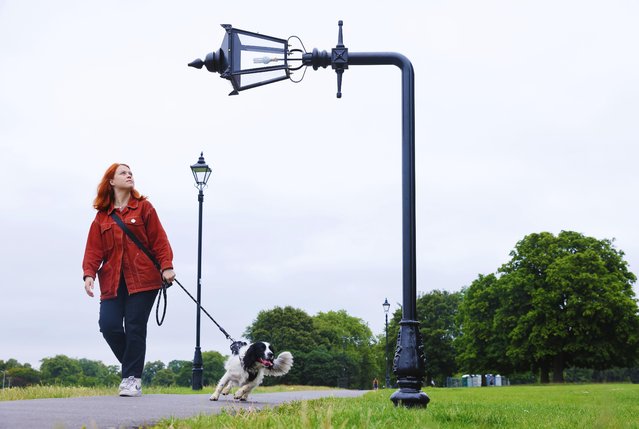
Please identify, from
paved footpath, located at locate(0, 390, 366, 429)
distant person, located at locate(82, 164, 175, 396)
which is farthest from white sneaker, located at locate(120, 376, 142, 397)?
paved footpath, located at locate(0, 390, 366, 429)

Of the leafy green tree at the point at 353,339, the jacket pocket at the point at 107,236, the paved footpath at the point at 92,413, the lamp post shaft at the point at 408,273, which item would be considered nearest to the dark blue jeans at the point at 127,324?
the jacket pocket at the point at 107,236

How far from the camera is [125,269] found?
925cm

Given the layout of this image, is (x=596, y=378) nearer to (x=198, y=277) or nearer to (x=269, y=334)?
(x=269, y=334)

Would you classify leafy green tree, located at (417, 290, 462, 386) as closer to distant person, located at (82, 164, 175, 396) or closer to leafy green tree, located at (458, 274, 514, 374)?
leafy green tree, located at (458, 274, 514, 374)

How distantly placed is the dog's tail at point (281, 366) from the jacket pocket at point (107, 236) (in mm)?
3423

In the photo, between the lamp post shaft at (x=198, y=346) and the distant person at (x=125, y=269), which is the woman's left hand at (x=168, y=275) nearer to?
the distant person at (x=125, y=269)

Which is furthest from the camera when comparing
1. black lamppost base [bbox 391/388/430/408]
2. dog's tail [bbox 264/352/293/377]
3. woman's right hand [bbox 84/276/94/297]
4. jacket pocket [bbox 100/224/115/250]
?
dog's tail [bbox 264/352/293/377]

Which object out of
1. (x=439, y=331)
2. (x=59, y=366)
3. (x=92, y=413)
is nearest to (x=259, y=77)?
(x=92, y=413)

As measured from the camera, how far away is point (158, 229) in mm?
9523

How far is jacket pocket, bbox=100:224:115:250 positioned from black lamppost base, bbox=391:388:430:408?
426 cm

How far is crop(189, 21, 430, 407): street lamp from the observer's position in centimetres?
744

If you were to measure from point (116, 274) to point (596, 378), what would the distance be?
63.0m

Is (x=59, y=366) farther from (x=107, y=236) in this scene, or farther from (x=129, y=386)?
(x=107, y=236)

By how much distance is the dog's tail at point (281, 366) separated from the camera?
11.4 m
